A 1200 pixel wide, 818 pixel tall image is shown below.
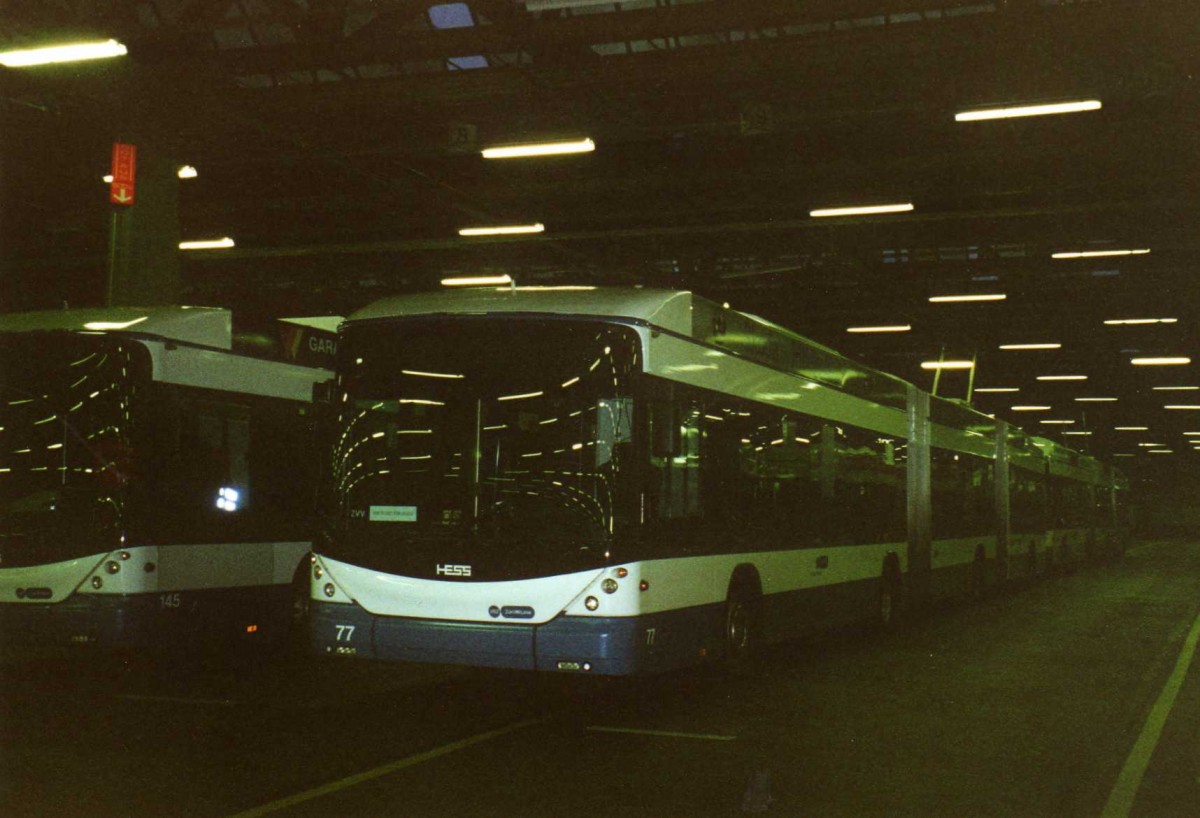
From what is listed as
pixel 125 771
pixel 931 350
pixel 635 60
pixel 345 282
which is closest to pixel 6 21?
pixel 635 60

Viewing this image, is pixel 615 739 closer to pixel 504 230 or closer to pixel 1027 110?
pixel 1027 110

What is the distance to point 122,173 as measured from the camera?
1817 centimetres

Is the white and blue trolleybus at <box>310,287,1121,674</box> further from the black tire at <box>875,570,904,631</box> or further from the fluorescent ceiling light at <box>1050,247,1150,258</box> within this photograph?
the fluorescent ceiling light at <box>1050,247,1150,258</box>

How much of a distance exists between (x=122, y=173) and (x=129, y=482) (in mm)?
7701

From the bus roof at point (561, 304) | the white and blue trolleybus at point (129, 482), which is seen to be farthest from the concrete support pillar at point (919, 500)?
the white and blue trolleybus at point (129, 482)

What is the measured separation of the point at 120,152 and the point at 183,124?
1097 millimetres

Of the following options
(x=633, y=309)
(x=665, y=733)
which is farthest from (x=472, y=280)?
(x=665, y=733)

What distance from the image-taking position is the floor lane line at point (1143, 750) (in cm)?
769

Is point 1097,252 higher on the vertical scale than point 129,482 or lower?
higher

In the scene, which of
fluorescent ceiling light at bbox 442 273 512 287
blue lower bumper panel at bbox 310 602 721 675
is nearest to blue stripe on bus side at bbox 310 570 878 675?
blue lower bumper panel at bbox 310 602 721 675

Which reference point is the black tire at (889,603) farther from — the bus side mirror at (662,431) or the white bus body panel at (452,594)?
the white bus body panel at (452,594)

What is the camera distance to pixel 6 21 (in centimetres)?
1404

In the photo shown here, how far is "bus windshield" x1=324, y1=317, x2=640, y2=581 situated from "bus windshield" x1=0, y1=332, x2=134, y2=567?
2.49 m

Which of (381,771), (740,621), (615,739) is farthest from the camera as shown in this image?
(740,621)
